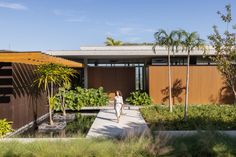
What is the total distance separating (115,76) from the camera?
2525cm

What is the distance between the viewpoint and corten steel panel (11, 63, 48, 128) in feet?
47.3

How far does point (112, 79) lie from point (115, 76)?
27 cm

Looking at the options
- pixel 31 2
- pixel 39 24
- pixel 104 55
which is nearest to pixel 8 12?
pixel 31 2

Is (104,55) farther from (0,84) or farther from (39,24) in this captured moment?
(0,84)

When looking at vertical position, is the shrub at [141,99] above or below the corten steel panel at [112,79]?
below

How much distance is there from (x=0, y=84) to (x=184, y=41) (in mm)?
7675

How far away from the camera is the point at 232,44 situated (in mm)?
15477

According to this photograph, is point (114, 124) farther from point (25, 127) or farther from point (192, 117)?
point (25, 127)

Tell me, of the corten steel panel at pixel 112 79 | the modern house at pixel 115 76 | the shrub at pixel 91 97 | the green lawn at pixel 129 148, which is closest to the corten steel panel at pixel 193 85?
the modern house at pixel 115 76

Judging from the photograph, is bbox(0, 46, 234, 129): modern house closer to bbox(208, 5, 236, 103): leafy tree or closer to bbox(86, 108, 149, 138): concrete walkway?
bbox(86, 108, 149, 138): concrete walkway

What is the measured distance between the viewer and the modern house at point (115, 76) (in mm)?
13984

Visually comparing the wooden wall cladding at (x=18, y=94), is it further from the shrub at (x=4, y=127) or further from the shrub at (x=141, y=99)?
the shrub at (x=141, y=99)

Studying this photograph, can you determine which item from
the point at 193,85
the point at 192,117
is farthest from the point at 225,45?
the point at 193,85

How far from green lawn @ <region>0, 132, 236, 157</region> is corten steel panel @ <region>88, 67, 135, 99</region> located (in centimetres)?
1535
